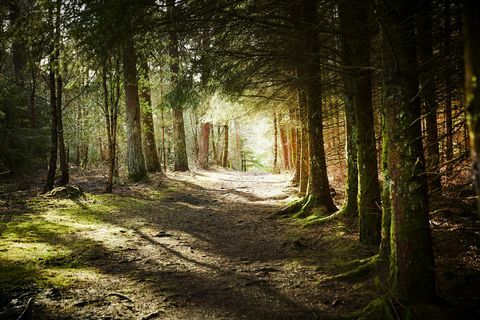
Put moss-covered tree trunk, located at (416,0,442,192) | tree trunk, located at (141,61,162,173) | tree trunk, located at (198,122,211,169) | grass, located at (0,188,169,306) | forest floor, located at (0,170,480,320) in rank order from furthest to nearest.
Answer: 1. tree trunk, located at (198,122,211,169)
2. tree trunk, located at (141,61,162,173)
3. grass, located at (0,188,169,306)
4. forest floor, located at (0,170,480,320)
5. moss-covered tree trunk, located at (416,0,442,192)

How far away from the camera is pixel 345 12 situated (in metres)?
5.46

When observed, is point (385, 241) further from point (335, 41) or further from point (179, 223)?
point (179, 223)

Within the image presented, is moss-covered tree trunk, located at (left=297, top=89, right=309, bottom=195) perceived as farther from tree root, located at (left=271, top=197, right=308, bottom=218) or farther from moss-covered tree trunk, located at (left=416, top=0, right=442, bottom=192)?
moss-covered tree trunk, located at (left=416, top=0, right=442, bottom=192)

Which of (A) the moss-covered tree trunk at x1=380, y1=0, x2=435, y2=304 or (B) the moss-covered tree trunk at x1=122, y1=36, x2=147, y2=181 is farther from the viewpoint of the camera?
(B) the moss-covered tree trunk at x1=122, y1=36, x2=147, y2=181

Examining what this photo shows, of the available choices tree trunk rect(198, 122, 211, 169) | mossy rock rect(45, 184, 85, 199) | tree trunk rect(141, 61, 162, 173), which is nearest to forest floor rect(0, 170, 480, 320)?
mossy rock rect(45, 184, 85, 199)

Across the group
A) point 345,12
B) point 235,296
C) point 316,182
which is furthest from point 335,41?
point 235,296

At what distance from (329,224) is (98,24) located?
562 cm

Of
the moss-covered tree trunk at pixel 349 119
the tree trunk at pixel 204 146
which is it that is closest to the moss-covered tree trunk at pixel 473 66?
the moss-covered tree trunk at pixel 349 119

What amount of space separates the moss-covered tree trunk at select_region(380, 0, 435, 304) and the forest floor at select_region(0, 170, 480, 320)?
0.44 metres

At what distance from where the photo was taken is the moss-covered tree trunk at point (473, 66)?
1457mm

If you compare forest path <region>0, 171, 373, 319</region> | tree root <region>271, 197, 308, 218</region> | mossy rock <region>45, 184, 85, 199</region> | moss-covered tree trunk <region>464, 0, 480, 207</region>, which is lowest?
forest path <region>0, 171, 373, 319</region>

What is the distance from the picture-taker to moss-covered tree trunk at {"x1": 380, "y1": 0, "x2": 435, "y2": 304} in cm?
341

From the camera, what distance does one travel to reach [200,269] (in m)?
5.53

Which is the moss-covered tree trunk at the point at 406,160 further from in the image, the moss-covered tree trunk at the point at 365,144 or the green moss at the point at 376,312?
the moss-covered tree trunk at the point at 365,144
